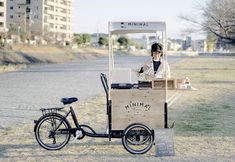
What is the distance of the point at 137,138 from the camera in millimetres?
6203

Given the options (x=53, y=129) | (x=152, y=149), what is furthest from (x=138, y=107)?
(x=53, y=129)

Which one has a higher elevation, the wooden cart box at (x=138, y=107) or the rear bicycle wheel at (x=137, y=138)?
the wooden cart box at (x=138, y=107)

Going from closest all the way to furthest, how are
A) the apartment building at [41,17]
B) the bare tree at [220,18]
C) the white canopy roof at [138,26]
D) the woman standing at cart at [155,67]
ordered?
1. the white canopy roof at [138,26]
2. the woman standing at cart at [155,67]
3. the bare tree at [220,18]
4. the apartment building at [41,17]

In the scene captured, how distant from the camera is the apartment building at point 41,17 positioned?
66.7 m

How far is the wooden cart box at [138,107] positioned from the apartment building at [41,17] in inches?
2196

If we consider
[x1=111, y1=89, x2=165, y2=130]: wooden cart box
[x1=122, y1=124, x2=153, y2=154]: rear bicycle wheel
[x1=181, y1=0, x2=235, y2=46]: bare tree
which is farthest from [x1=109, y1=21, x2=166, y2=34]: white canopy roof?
[x1=181, y1=0, x2=235, y2=46]: bare tree

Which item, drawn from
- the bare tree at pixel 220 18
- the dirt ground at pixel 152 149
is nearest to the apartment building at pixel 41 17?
the bare tree at pixel 220 18

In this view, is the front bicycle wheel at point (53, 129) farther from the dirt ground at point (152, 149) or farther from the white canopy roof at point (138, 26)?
the white canopy roof at point (138, 26)

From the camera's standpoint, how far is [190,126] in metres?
8.42

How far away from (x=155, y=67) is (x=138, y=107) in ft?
3.96

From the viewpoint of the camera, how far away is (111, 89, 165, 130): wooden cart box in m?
6.14

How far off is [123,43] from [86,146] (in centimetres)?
10104

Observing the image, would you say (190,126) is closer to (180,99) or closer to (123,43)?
(180,99)

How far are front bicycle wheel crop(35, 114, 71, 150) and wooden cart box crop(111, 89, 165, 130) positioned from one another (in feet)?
2.66
